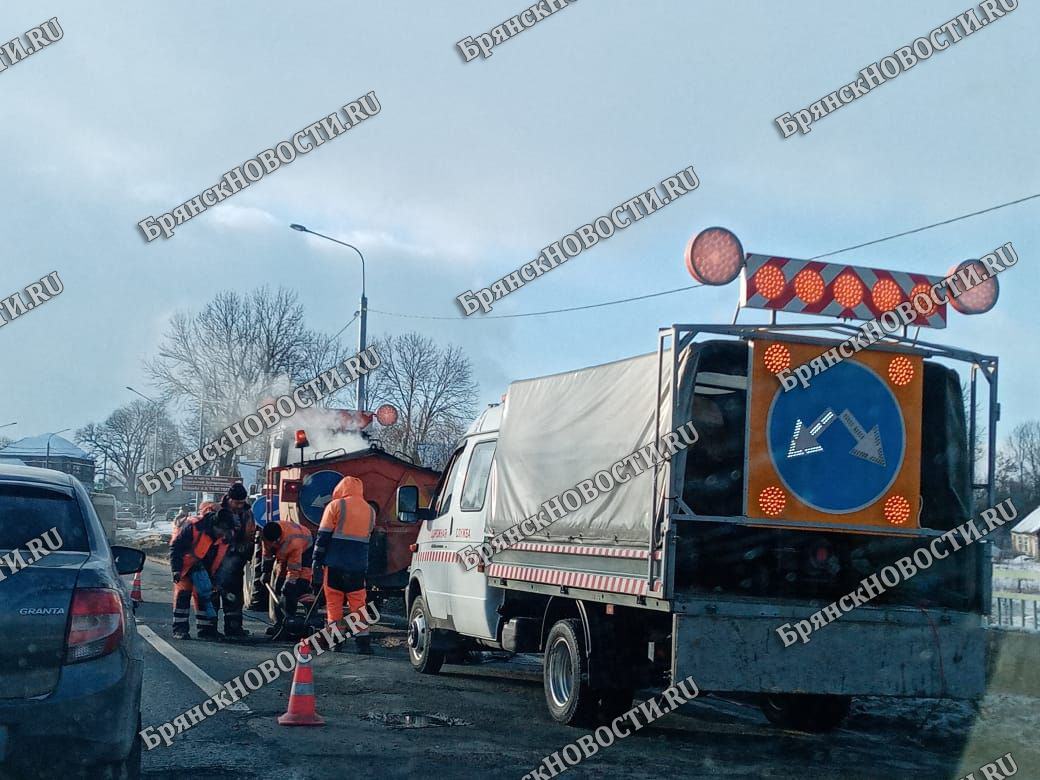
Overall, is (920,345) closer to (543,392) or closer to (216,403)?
(543,392)

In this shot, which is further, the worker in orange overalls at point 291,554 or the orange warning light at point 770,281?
the worker in orange overalls at point 291,554

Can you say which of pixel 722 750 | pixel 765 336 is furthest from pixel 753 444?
pixel 722 750

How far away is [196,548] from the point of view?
1280cm

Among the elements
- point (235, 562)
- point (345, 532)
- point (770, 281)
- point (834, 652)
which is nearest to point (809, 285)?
point (770, 281)

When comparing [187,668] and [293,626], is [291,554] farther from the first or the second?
[187,668]

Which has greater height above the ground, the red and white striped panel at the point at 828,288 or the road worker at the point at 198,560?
the red and white striped panel at the point at 828,288

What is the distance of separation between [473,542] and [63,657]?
5408 mm

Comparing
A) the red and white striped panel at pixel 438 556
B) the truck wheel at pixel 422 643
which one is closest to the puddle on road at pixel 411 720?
the red and white striped panel at pixel 438 556

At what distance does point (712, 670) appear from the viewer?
Result: 648 cm

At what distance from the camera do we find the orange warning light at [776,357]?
7.00 meters

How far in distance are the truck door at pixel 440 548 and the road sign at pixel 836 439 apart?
379 centimetres

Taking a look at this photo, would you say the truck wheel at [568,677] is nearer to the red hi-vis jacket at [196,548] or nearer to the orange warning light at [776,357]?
the orange warning light at [776,357]

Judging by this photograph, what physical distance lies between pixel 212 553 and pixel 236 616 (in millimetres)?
841

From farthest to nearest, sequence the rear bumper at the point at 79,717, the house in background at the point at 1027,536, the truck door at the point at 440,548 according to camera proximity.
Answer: the house in background at the point at 1027,536
the truck door at the point at 440,548
the rear bumper at the point at 79,717
